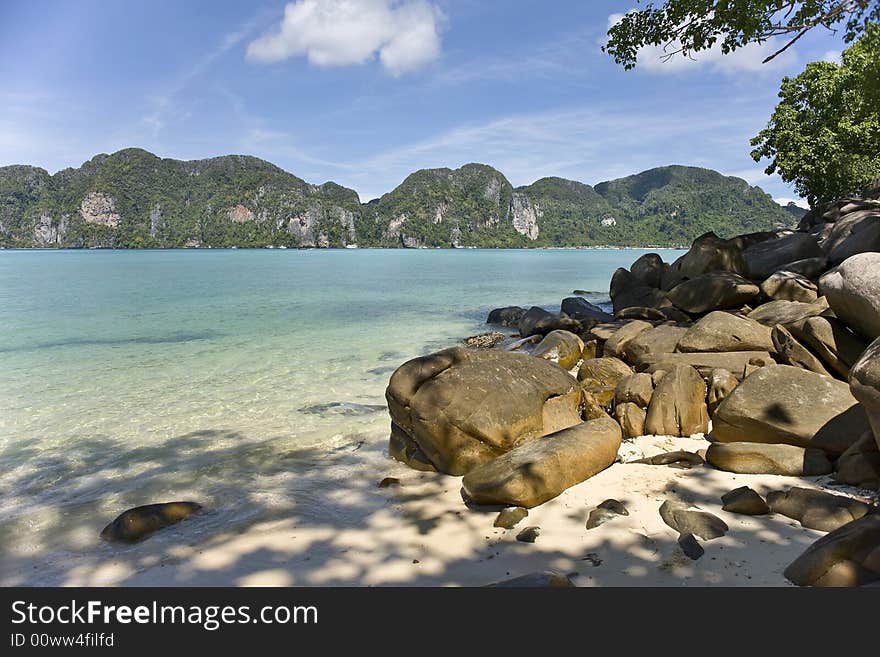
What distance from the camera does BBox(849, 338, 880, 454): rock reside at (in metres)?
3.71

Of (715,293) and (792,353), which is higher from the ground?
(715,293)

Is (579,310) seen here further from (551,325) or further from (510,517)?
(510,517)

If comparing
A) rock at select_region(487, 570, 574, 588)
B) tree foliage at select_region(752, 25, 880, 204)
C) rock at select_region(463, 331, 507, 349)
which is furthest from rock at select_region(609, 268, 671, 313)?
tree foliage at select_region(752, 25, 880, 204)

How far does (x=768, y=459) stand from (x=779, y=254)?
9.29m

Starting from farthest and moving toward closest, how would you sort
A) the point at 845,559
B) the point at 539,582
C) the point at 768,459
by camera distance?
1. the point at 768,459
2. the point at 539,582
3. the point at 845,559

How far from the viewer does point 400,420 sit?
667 centimetres

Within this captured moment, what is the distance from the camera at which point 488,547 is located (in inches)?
167

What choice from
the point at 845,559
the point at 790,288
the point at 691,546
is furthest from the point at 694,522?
the point at 790,288

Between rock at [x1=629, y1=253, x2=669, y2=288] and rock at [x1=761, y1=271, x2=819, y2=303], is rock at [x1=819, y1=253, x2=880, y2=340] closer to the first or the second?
rock at [x1=761, y1=271, x2=819, y2=303]

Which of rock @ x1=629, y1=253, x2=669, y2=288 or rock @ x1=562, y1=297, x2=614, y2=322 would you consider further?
rock @ x1=629, y1=253, x2=669, y2=288

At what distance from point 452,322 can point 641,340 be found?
491 inches

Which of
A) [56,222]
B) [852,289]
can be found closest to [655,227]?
[852,289]

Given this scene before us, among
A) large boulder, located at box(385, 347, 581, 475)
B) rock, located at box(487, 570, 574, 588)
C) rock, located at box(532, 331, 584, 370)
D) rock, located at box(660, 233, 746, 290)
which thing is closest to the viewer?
rock, located at box(487, 570, 574, 588)

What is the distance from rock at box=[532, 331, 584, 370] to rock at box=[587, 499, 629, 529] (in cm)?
507
